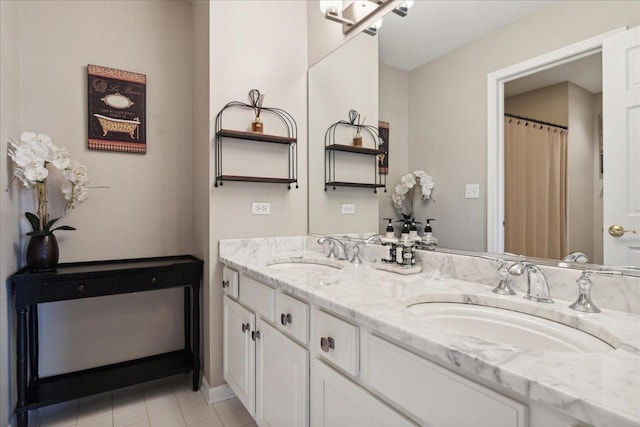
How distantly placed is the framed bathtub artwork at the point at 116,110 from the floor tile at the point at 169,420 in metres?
1.61

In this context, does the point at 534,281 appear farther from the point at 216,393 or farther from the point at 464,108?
the point at 216,393

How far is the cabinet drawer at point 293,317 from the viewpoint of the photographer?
3.76ft

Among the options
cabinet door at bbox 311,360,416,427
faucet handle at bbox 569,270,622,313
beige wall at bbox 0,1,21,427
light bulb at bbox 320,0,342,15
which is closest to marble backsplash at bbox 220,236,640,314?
faucet handle at bbox 569,270,622,313

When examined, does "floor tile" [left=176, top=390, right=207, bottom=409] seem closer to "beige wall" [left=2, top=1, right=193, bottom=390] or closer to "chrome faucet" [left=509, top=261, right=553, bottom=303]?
"beige wall" [left=2, top=1, right=193, bottom=390]

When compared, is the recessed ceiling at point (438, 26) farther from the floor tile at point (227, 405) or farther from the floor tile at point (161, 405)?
the floor tile at point (161, 405)

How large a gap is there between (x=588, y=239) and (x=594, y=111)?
36cm

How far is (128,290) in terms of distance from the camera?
188 centimetres

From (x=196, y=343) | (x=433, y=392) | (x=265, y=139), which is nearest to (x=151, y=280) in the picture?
(x=196, y=343)

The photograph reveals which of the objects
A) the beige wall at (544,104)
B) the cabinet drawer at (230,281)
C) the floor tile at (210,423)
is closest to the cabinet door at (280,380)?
the cabinet drawer at (230,281)

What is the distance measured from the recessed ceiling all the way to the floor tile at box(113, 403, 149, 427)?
2269 mm

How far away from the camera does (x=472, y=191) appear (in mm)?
1278

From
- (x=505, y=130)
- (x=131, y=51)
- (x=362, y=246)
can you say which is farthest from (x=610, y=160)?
(x=131, y=51)

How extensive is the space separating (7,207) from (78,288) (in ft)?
1.69

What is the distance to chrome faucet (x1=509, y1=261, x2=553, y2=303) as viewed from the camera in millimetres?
961
